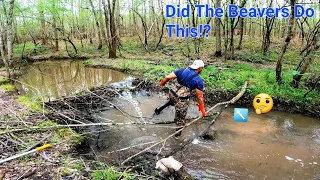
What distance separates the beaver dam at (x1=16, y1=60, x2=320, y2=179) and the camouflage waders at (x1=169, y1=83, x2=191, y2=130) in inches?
17.1

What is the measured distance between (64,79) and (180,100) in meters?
9.29

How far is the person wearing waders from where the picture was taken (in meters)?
5.52

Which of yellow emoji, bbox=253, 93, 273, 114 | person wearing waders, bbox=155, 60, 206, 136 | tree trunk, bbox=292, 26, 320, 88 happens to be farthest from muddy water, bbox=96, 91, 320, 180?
tree trunk, bbox=292, 26, 320, 88

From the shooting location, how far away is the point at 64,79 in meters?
13.0

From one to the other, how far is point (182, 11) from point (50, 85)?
15763 mm

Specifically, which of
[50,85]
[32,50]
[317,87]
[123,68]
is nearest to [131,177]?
[317,87]

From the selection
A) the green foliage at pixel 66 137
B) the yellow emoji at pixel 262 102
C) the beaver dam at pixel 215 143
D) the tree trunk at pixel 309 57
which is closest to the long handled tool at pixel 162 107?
the beaver dam at pixel 215 143

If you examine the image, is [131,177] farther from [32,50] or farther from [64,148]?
[32,50]

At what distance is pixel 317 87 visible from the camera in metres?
8.08

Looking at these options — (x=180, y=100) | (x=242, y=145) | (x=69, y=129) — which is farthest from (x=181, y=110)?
(x=69, y=129)

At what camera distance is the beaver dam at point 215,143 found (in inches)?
189

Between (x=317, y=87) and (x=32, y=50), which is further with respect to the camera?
(x=32, y=50)

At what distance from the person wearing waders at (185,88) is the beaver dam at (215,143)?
666mm

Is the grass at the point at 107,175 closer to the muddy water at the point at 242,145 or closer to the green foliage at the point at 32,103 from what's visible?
the muddy water at the point at 242,145
